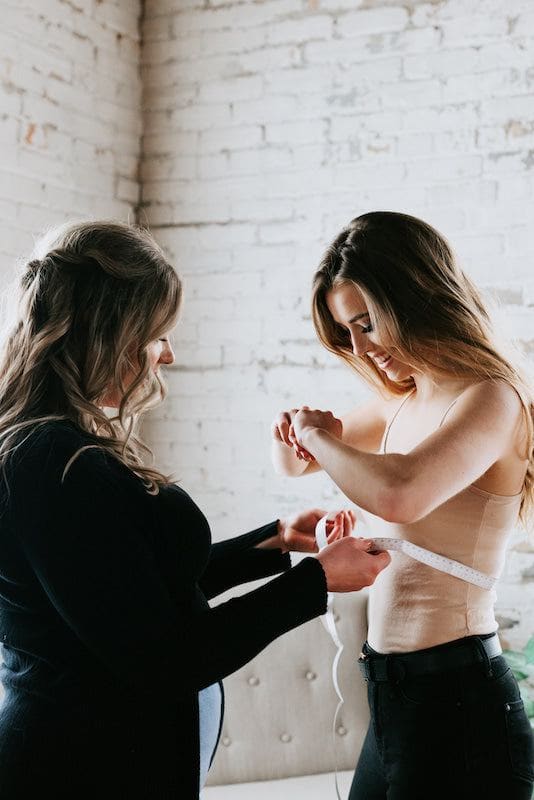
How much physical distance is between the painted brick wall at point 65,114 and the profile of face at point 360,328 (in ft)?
5.40

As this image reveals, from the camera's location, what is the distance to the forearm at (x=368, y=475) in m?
1.55

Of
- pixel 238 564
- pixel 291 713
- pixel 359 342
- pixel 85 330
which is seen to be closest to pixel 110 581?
pixel 85 330

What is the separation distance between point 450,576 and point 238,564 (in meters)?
0.45

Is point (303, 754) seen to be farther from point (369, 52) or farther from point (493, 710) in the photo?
point (369, 52)

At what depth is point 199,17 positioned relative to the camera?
3643 millimetres

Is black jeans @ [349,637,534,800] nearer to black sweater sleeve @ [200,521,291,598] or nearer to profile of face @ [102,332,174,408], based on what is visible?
black sweater sleeve @ [200,521,291,598]

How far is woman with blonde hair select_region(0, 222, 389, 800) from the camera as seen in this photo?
4.38ft

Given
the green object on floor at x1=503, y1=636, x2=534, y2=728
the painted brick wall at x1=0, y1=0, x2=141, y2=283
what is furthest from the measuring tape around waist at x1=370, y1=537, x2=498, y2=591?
the painted brick wall at x1=0, y1=0, x2=141, y2=283

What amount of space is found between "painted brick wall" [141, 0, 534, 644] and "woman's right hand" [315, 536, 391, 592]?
172 cm

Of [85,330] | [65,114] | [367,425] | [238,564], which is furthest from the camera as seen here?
[65,114]

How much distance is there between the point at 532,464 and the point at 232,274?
2.05 m

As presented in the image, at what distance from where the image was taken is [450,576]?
1.69 m

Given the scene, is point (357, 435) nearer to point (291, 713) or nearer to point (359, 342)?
point (359, 342)

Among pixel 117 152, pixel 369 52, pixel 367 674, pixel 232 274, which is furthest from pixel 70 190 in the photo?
pixel 367 674
